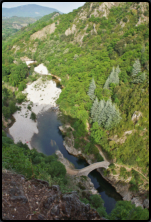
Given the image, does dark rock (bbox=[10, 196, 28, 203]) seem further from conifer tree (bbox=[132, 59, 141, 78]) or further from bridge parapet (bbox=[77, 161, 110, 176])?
conifer tree (bbox=[132, 59, 141, 78])

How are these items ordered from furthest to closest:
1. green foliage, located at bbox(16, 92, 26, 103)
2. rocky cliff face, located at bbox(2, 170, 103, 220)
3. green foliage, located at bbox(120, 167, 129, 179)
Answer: green foliage, located at bbox(16, 92, 26, 103) → green foliage, located at bbox(120, 167, 129, 179) → rocky cliff face, located at bbox(2, 170, 103, 220)

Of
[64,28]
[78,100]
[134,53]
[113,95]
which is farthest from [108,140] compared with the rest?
[64,28]

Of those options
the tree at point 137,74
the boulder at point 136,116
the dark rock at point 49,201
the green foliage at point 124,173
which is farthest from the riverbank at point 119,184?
the tree at point 137,74

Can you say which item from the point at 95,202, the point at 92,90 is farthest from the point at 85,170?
the point at 92,90

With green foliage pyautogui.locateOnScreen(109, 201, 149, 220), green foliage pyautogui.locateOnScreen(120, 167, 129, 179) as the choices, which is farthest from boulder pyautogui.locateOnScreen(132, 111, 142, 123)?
green foliage pyautogui.locateOnScreen(109, 201, 149, 220)

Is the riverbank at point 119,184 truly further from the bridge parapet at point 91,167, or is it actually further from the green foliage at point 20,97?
the green foliage at point 20,97

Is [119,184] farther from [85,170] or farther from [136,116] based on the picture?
[136,116]

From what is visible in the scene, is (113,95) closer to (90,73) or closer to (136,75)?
(136,75)
